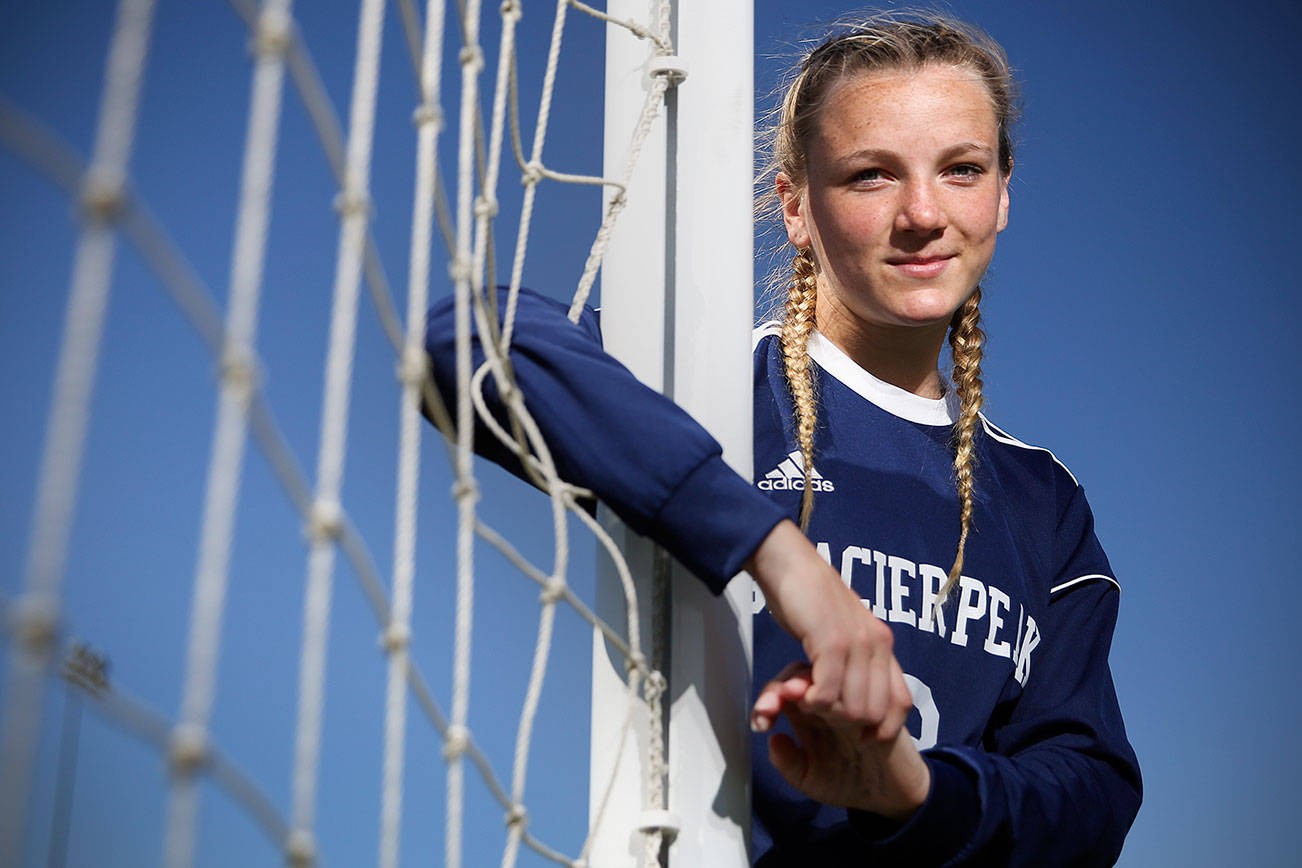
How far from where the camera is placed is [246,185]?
0.37 m

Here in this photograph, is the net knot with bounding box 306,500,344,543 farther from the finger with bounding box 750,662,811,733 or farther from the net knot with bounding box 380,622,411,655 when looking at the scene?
the finger with bounding box 750,662,811,733

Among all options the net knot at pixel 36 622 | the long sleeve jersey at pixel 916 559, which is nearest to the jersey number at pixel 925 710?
the long sleeve jersey at pixel 916 559

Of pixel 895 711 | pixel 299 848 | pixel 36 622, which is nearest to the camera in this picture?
pixel 36 622

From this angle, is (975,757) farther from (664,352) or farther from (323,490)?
(323,490)

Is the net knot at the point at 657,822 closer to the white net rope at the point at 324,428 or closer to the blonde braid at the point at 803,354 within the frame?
the white net rope at the point at 324,428

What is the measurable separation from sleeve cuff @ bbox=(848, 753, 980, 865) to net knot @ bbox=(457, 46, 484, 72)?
1.60 ft

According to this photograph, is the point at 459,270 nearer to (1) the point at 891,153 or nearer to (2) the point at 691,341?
(2) the point at 691,341

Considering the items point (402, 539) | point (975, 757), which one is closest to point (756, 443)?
point (975, 757)

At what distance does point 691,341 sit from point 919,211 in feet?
1.00

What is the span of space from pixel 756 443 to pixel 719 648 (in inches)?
10.5

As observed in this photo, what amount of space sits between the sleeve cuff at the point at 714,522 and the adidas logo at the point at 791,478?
0.26 meters

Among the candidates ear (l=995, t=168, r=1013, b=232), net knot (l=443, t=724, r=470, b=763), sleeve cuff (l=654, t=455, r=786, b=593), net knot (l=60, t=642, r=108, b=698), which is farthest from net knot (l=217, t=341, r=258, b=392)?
net knot (l=60, t=642, r=108, b=698)

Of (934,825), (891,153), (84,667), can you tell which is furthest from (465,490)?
(84,667)

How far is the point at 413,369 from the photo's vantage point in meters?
0.52
